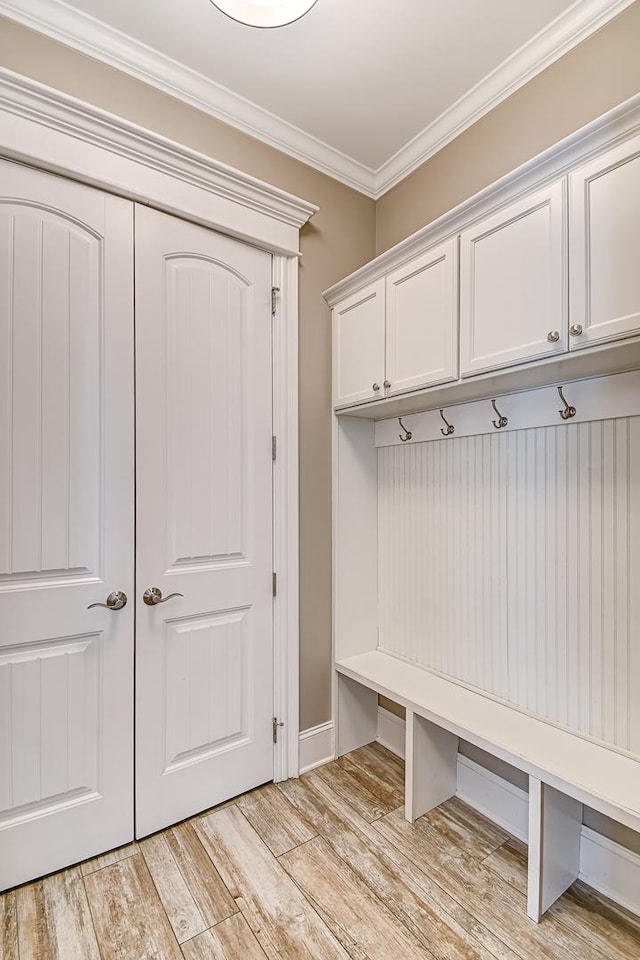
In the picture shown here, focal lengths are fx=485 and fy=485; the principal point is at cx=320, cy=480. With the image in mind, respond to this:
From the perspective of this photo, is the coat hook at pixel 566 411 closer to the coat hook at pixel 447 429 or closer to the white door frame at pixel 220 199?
the coat hook at pixel 447 429

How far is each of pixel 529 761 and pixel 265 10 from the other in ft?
7.82

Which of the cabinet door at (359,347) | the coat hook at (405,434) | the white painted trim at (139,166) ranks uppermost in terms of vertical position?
the white painted trim at (139,166)

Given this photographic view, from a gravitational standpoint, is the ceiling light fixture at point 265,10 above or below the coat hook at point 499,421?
above

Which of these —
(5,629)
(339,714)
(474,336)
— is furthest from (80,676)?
(474,336)

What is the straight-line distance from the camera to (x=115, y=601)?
1.73 meters

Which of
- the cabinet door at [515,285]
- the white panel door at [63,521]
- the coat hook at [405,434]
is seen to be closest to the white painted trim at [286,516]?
the coat hook at [405,434]

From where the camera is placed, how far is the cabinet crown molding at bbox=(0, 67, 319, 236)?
1.51m

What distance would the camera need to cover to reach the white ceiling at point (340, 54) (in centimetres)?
164

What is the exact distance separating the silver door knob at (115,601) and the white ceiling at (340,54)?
1.92m

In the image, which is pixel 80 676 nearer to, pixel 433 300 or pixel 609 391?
pixel 433 300

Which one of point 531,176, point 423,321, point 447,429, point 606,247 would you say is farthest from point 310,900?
point 531,176

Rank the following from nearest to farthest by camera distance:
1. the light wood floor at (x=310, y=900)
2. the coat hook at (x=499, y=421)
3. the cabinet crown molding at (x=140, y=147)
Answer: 1. the light wood floor at (x=310, y=900)
2. the cabinet crown molding at (x=140, y=147)
3. the coat hook at (x=499, y=421)

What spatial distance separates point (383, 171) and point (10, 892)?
3.29m

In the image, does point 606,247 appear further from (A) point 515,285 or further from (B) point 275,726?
(B) point 275,726
